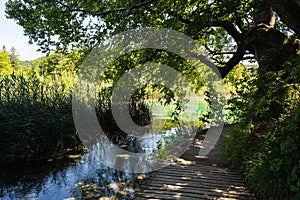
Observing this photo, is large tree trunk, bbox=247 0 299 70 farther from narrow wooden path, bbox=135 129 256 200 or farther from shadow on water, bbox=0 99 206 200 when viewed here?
shadow on water, bbox=0 99 206 200

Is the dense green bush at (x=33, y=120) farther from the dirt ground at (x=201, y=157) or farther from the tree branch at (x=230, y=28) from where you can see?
the tree branch at (x=230, y=28)

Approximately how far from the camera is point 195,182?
302cm

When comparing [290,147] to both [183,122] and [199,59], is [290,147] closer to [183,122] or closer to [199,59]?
[199,59]

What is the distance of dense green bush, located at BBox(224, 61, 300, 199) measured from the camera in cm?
174

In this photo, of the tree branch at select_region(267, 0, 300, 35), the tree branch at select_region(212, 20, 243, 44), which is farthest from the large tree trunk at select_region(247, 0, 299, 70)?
the tree branch at select_region(267, 0, 300, 35)

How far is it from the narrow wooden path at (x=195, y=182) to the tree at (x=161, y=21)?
1477 millimetres

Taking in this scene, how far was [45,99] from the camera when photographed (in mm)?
5121

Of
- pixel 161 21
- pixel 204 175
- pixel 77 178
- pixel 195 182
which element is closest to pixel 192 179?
pixel 195 182

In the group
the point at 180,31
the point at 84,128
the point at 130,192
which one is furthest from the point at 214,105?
the point at 130,192

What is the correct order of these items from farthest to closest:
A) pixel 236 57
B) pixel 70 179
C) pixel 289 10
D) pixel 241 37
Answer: pixel 241 37 < pixel 236 57 < pixel 70 179 < pixel 289 10

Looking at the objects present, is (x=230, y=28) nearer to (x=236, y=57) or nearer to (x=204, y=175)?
(x=236, y=57)

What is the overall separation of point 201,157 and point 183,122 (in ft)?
7.65

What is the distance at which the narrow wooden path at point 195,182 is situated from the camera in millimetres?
2674

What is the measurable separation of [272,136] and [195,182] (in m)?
1.24
